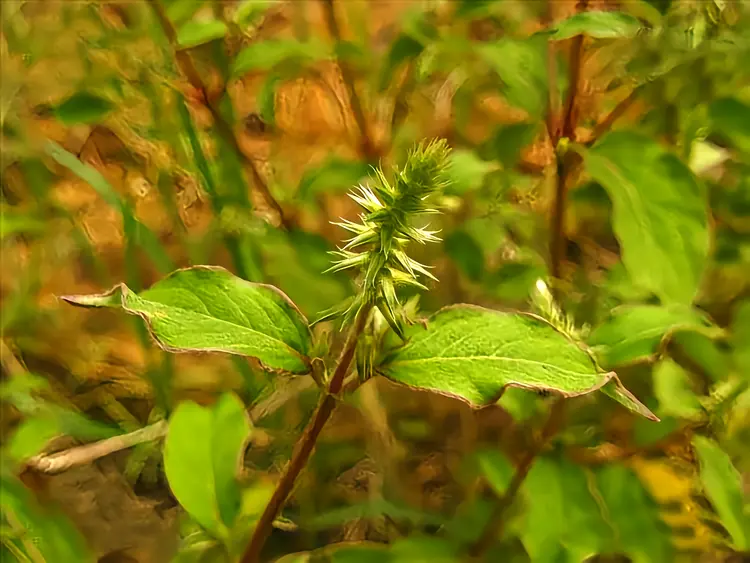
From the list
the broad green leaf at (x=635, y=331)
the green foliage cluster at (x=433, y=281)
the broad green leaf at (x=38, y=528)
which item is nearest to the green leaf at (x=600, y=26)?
the green foliage cluster at (x=433, y=281)

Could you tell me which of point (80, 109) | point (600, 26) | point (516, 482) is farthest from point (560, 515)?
point (80, 109)

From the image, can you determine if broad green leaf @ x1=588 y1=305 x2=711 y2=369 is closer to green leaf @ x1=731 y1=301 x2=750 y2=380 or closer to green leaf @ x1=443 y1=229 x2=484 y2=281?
green leaf @ x1=731 y1=301 x2=750 y2=380

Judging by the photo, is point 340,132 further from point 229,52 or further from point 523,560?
point 523,560

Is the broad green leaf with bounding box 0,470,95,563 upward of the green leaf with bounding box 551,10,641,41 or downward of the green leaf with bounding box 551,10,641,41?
downward

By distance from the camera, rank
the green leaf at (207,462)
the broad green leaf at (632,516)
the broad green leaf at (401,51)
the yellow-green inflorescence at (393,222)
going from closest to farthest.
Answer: the yellow-green inflorescence at (393,222) → the green leaf at (207,462) → the broad green leaf at (632,516) → the broad green leaf at (401,51)

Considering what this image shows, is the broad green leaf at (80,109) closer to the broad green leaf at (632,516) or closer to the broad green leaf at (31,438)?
the broad green leaf at (31,438)

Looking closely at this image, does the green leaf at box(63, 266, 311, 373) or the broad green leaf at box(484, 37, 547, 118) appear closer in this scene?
the green leaf at box(63, 266, 311, 373)

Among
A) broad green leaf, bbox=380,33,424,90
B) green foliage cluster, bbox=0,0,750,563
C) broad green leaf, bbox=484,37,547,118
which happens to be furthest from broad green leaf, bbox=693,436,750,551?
broad green leaf, bbox=380,33,424,90

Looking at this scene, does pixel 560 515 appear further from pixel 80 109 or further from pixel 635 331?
pixel 80 109
